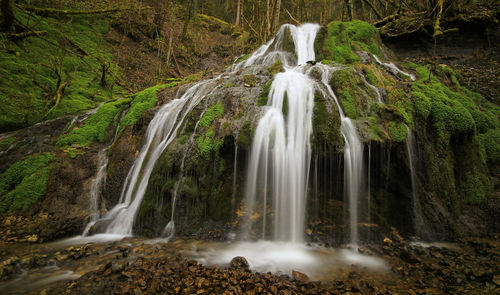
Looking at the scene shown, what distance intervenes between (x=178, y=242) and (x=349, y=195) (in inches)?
154

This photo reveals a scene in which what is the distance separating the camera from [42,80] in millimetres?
9180

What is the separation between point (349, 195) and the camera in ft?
16.7

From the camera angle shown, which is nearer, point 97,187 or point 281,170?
A: point 281,170

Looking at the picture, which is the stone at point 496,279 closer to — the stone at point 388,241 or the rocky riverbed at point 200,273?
the rocky riverbed at point 200,273

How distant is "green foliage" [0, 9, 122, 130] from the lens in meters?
7.81

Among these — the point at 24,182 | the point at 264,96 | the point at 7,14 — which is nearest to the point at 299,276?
the point at 264,96

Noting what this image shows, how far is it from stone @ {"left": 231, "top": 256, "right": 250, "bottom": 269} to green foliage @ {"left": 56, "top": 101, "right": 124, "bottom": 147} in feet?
21.6

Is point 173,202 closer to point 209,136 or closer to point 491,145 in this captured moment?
point 209,136

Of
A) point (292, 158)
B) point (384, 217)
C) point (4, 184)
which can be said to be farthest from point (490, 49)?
point (4, 184)

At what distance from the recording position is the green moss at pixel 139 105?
304 inches

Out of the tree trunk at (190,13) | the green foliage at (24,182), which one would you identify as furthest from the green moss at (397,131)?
the tree trunk at (190,13)

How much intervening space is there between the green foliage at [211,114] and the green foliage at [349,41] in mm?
7401

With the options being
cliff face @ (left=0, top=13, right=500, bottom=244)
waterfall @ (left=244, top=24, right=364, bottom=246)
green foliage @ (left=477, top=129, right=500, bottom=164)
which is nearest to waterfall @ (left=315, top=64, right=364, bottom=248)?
waterfall @ (left=244, top=24, right=364, bottom=246)

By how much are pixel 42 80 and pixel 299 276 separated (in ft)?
39.1
